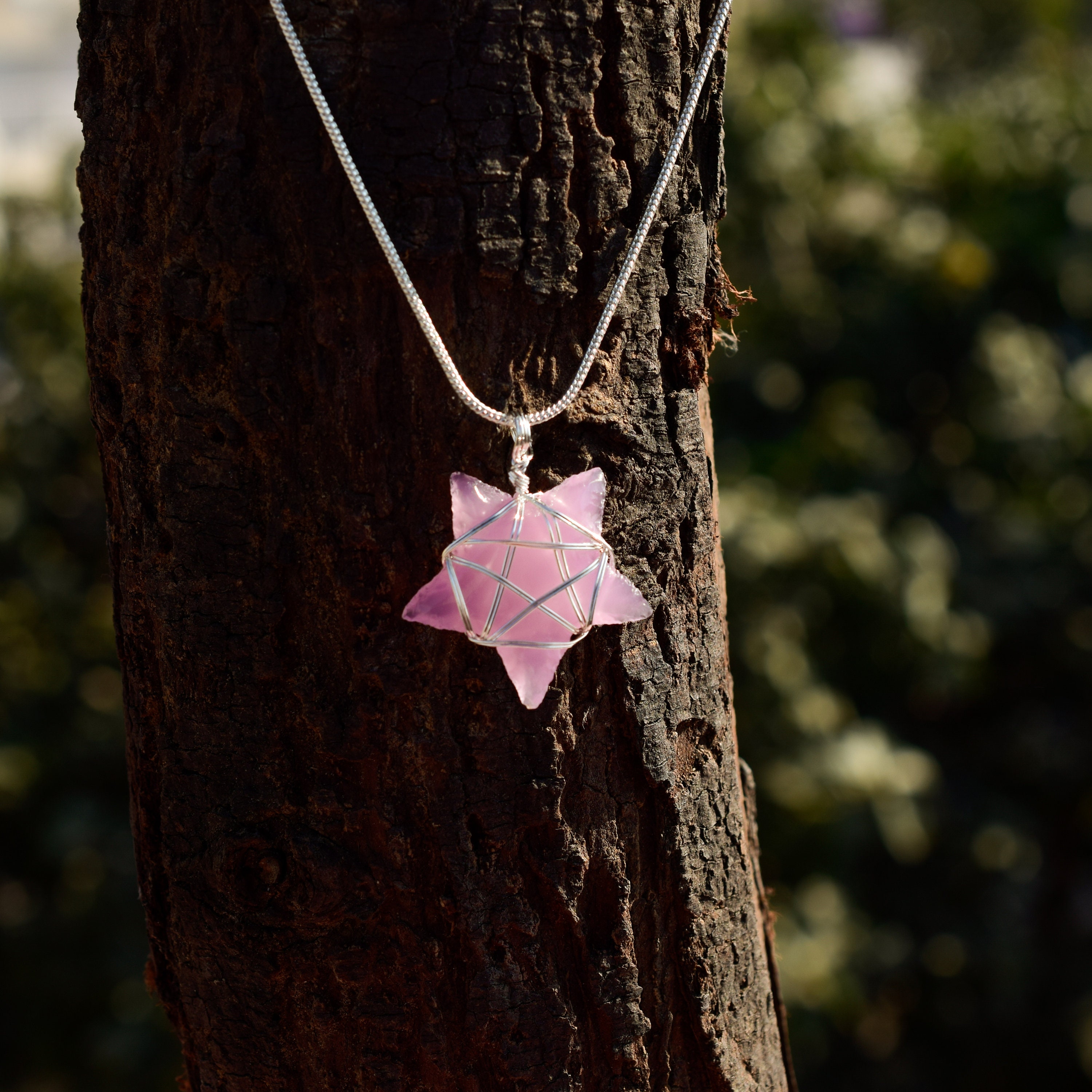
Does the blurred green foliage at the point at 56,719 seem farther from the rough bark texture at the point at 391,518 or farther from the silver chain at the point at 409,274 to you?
the silver chain at the point at 409,274

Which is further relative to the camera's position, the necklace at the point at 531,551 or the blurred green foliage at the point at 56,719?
the blurred green foliage at the point at 56,719

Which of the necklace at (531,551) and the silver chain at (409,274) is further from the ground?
the silver chain at (409,274)

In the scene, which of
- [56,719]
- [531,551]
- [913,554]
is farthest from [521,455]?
[56,719]

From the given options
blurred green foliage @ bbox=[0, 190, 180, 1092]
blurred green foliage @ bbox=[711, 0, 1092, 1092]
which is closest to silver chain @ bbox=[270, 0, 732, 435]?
blurred green foliage @ bbox=[711, 0, 1092, 1092]

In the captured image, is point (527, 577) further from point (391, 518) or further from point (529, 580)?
point (391, 518)

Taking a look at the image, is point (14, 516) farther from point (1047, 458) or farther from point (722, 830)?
point (1047, 458)

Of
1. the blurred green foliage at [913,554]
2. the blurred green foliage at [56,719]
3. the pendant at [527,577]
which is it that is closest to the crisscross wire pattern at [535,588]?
the pendant at [527,577]
